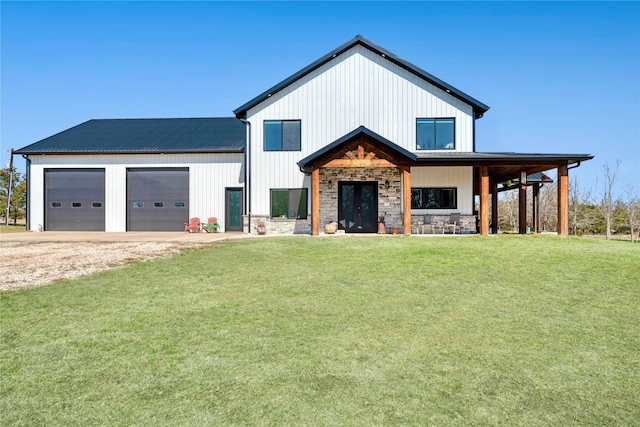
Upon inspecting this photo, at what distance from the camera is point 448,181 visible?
16906 millimetres

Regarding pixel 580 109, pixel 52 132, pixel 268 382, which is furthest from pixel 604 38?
pixel 52 132

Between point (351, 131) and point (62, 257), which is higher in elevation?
point (351, 131)

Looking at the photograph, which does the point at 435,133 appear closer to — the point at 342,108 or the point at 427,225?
the point at 427,225

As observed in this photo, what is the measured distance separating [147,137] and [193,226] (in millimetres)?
6229

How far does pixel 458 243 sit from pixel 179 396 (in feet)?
35.0

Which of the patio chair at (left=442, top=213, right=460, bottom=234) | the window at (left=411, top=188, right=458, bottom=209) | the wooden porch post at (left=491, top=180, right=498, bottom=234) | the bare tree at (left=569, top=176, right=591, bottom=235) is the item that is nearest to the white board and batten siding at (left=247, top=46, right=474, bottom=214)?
the window at (left=411, top=188, right=458, bottom=209)

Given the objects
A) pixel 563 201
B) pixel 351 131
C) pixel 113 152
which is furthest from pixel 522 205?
pixel 113 152

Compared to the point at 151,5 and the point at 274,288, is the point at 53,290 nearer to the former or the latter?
the point at 274,288

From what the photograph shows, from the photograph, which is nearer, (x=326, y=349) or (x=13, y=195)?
(x=326, y=349)

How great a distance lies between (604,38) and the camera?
720 inches

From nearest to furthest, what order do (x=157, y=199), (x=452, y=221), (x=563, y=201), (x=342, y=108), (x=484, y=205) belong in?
(x=563, y=201) < (x=484, y=205) < (x=452, y=221) < (x=342, y=108) < (x=157, y=199)

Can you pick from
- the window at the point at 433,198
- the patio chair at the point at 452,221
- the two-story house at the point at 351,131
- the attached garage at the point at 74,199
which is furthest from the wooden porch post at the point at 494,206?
the attached garage at the point at 74,199

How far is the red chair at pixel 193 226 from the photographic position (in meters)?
18.9

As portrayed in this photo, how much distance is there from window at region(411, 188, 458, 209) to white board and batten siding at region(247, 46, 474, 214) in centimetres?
235
